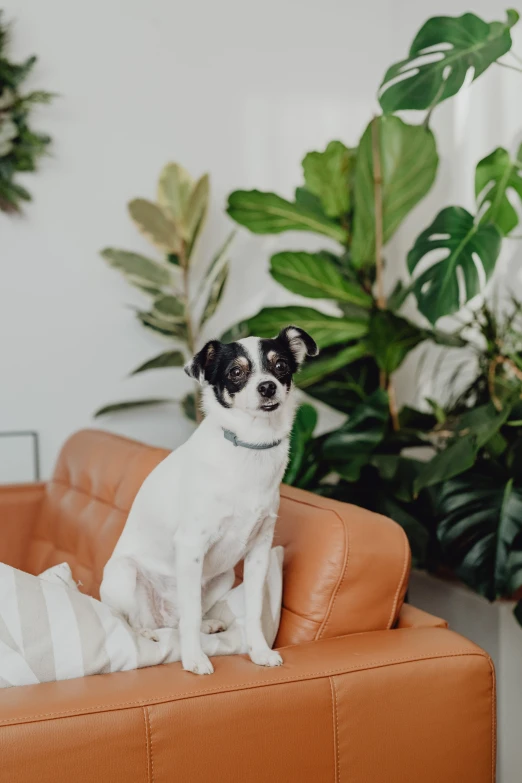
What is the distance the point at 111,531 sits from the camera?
87.7 inches

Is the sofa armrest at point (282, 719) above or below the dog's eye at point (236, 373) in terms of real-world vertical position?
below

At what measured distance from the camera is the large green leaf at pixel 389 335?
2594 mm

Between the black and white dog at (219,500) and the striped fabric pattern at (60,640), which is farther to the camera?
the black and white dog at (219,500)

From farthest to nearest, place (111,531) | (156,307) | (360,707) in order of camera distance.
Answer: (156,307) → (111,531) → (360,707)

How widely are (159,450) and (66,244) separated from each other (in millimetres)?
1277

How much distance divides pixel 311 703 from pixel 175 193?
2.17m

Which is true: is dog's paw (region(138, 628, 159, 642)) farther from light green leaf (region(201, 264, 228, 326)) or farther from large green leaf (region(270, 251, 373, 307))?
light green leaf (region(201, 264, 228, 326))

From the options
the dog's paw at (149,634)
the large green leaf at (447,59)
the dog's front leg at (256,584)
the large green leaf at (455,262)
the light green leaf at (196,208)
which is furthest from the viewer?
the light green leaf at (196,208)

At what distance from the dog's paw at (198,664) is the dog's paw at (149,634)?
0.19m

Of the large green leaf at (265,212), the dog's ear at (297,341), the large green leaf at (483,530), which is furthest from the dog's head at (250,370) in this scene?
the large green leaf at (265,212)

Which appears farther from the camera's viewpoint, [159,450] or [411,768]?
[159,450]

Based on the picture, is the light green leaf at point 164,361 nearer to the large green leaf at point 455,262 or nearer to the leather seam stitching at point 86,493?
the leather seam stitching at point 86,493

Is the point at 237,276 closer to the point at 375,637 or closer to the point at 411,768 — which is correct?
the point at 375,637

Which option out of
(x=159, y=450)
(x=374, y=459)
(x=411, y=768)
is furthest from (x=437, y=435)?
(x=411, y=768)
